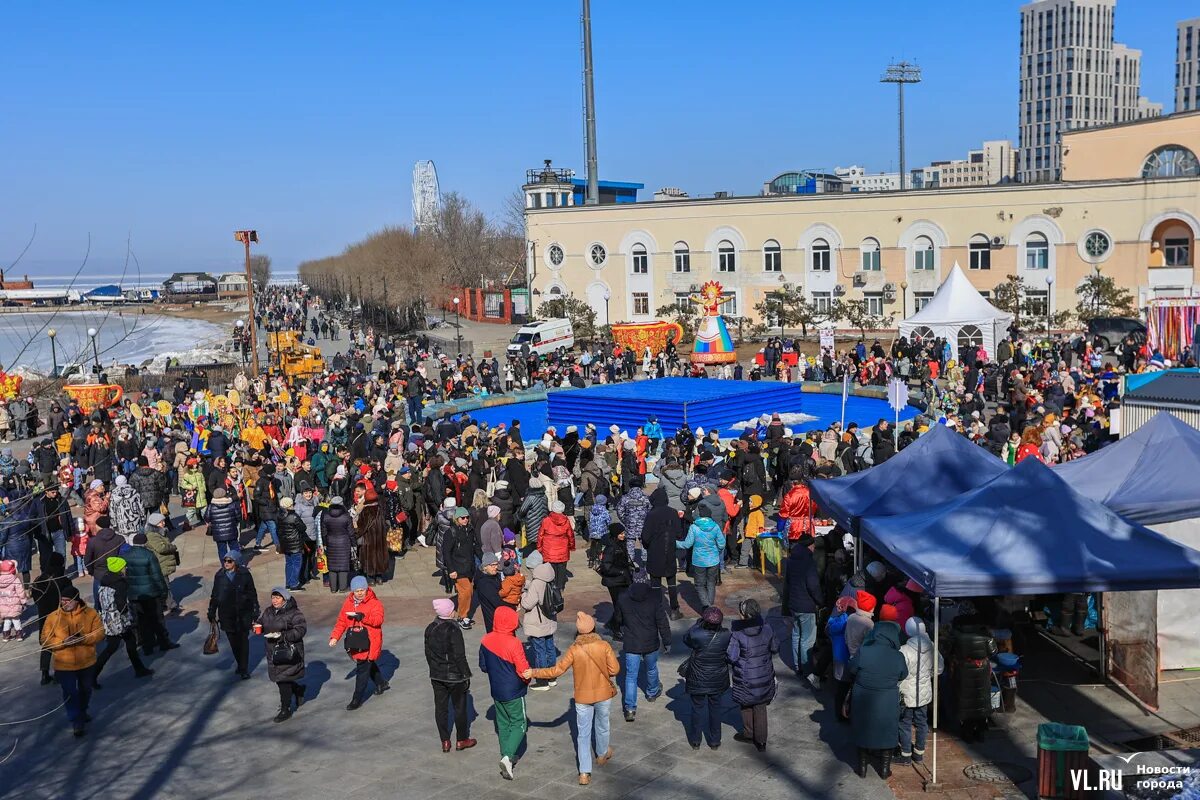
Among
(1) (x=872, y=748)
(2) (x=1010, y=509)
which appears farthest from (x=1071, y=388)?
(1) (x=872, y=748)

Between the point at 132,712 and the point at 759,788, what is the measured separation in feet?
20.1

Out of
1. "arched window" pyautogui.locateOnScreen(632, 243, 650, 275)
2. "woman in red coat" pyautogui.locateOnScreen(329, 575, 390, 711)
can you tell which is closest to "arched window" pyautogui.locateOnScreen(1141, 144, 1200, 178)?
"arched window" pyautogui.locateOnScreen(632, 243, 650, 275)

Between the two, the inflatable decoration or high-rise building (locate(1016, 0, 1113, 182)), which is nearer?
the inflatable decoration

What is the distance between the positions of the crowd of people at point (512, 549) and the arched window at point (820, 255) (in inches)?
1079

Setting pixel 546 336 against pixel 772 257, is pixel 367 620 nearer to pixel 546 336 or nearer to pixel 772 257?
pixel 546 336

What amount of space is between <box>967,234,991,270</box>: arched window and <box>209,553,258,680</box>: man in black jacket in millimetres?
45607

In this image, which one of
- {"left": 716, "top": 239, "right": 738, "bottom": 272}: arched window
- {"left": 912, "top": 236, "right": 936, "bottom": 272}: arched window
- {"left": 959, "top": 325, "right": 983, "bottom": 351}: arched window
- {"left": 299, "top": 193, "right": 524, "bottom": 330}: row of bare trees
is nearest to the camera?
{"left": 959, "top": 325, "right": 983, "bottom": 351}: arched window

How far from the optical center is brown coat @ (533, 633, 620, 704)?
8695 mm

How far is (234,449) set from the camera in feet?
70.7

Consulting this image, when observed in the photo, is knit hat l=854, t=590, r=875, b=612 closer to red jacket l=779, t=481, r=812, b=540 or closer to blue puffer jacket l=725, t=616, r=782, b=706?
blue puffer jacket l=725, t=616, r=782, b=706

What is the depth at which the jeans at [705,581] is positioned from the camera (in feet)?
40.8

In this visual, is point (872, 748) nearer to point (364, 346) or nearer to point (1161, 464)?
point (1161, 464)

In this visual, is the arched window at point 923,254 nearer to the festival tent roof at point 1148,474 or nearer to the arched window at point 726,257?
the arched window at point 726,257

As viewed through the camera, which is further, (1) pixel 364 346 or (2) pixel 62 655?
(1) pixel 364 346
